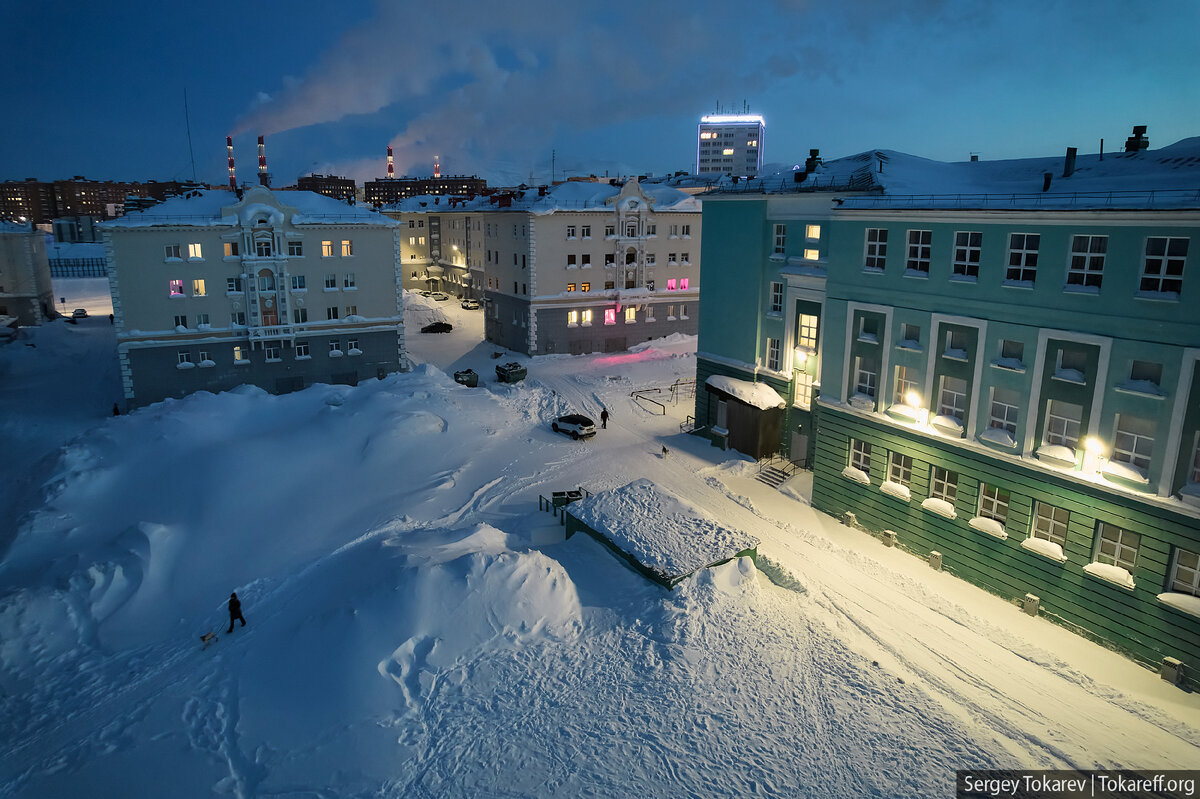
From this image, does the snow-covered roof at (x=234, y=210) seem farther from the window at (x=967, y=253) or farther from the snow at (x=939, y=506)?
the snow at (x=939, y=506)

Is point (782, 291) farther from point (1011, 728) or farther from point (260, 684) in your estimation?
point (260, 684)

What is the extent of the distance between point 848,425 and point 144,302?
47.1m

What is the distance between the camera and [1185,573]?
72.6 feet

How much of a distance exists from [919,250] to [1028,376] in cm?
691

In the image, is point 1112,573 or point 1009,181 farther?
point 1009,181

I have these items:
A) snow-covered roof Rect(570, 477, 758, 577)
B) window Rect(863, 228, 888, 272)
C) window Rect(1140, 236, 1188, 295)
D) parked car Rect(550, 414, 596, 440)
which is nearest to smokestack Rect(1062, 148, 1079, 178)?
window Rect(863, 228, 888, 272)

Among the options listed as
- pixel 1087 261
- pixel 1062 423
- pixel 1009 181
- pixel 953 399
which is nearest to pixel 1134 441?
pixel 1062 423

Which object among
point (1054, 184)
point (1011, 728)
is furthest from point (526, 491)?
point (1054, 184)

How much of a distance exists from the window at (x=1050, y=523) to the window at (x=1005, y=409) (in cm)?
278

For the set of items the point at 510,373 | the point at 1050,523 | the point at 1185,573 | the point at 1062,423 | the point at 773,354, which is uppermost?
the point at 773,354

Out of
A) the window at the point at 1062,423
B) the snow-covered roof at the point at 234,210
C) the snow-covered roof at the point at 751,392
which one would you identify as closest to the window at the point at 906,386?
the window at the point at 1062,423

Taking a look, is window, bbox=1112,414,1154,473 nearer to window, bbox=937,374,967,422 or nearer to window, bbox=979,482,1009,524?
window, bbox=979,482,1009,524

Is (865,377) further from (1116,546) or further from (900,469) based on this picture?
(1116,546)

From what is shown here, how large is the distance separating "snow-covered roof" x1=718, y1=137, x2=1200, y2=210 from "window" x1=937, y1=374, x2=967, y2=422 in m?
6.84
